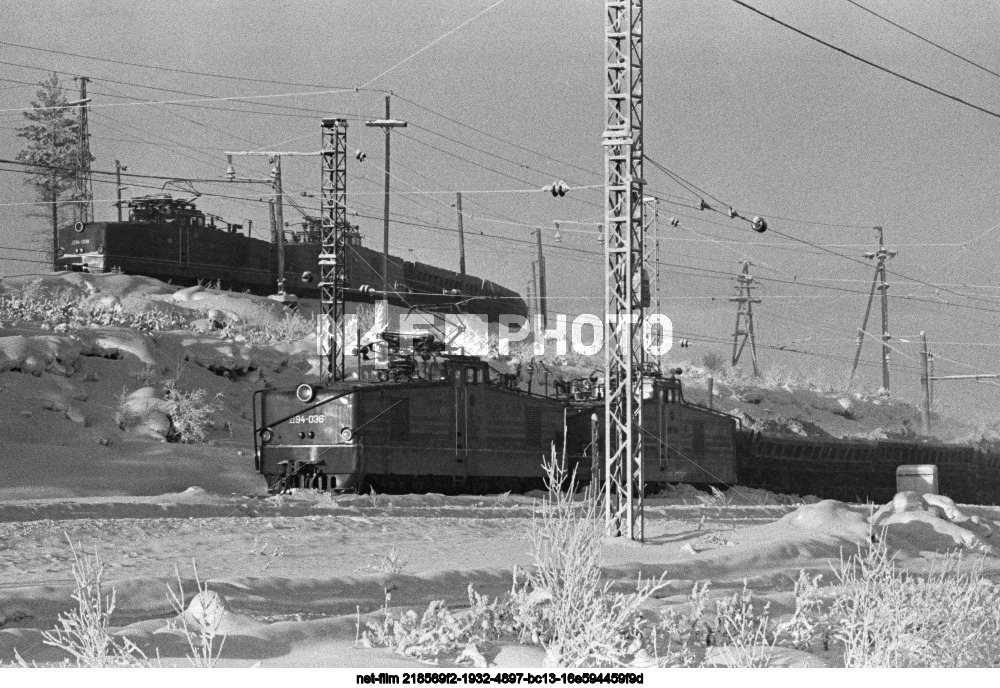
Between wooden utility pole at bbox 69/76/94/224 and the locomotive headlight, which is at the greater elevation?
wooden utility pole at bbox 69/76/94/224

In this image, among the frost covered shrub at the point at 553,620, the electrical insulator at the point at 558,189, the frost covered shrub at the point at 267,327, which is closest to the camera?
the frost covered shrub at the point at 553,620

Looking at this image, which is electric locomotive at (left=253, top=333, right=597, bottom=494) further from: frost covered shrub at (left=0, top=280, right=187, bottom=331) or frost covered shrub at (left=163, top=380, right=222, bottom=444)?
frost covered shrub at (left=0, top=280, right=187, bottom=331)

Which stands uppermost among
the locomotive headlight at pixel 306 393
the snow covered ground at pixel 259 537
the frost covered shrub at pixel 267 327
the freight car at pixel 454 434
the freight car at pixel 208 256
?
the freight car at pixel 208 256

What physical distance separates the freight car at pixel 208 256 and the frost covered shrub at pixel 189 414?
12.5 meters

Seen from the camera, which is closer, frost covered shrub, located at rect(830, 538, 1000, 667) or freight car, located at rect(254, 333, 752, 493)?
frost covered shrub, located at rect(830, 538, 1000, 667)

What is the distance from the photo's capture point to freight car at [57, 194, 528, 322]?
51.6 metres

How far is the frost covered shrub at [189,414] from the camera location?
35.0 metres

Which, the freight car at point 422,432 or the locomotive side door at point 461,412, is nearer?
the freight car at point 422,432

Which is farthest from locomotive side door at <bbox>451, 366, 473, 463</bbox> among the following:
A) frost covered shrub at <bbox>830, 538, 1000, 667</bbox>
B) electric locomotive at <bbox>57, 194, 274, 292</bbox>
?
electric locomotive at <bbox>57, 194, 274, 292</bbox>

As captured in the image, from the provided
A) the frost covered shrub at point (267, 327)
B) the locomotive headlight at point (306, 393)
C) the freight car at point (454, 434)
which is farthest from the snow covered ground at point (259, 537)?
the frost covered shrub at point (267, 327)

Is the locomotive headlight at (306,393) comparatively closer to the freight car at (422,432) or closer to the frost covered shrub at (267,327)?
the freight car at (422,432)

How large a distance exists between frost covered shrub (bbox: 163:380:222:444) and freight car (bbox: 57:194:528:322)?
1248cm

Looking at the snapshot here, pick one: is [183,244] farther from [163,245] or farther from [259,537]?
[259,537]

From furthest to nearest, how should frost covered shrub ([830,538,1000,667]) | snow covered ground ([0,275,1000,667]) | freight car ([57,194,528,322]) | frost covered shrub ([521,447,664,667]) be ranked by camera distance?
freight car ([57,194,528,322])
snow covered ground ([0,275,1000,667])
frost covered shrub ([830,538,1000,667])
frost covered shrub ([521,447,664,667])
